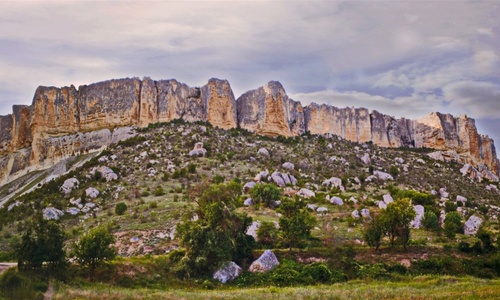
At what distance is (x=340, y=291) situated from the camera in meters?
22.2

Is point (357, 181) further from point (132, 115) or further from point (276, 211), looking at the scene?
point (132, 115)

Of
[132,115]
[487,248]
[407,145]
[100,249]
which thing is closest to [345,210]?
[487,248]

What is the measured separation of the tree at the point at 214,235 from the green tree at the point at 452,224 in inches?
590

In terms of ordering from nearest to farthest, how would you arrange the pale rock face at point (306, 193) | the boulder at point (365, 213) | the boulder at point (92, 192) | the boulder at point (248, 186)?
1. the boulder at point (365, 213)
2. the boulder at point (92, 192)
3. the pale rock face at point (306, 193)
4. the boulder at point (248, 186)

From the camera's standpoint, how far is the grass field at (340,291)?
2047 cm

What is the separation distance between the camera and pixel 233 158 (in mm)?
54281

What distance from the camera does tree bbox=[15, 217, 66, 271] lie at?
24891mm

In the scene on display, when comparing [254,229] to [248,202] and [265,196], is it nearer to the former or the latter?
[248,202]

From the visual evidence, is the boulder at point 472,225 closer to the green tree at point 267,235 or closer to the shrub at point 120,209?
the green tree at point 267,235

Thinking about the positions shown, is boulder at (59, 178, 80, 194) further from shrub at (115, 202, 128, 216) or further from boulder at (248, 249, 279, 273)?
boulder at (248, 249, 279, 273)

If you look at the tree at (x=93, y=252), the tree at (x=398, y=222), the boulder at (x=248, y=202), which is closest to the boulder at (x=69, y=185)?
the boulder at (x=248, y=202)

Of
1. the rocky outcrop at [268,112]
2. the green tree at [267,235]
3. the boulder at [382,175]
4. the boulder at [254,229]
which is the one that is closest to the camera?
the green tree at [267,235]

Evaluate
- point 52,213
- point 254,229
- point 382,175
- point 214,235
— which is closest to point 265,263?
point 214,235

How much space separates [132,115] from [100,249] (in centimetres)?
3893
